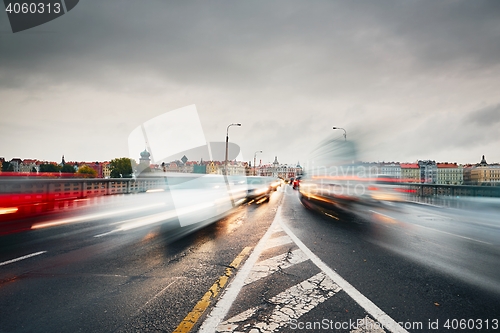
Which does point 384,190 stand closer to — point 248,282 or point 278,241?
point 278,241

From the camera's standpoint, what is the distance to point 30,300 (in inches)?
162

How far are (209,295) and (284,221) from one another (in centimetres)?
800

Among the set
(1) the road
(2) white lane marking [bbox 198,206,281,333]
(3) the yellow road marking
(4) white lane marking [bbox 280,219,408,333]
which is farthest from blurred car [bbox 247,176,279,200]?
(3) the yellow road marking

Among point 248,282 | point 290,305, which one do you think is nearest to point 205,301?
point 248,282

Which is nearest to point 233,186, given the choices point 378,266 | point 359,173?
point 359,173

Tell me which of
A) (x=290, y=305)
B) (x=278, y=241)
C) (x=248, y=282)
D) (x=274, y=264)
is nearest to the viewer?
(x=290, y=305)

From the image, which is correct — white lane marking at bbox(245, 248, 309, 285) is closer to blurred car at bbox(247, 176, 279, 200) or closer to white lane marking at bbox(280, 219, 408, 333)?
white lane marking at bbox(280, 219, 408, 333)

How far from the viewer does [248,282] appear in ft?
15.5

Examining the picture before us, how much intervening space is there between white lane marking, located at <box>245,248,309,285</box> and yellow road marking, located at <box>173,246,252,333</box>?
396 millimetres

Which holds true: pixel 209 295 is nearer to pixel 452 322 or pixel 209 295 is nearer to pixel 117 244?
pixel 452 322

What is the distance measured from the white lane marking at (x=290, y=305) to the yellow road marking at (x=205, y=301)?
362 mm

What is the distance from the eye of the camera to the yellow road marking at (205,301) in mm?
3297

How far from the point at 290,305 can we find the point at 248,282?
3.27ft

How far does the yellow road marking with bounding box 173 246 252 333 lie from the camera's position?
10.8 feet
